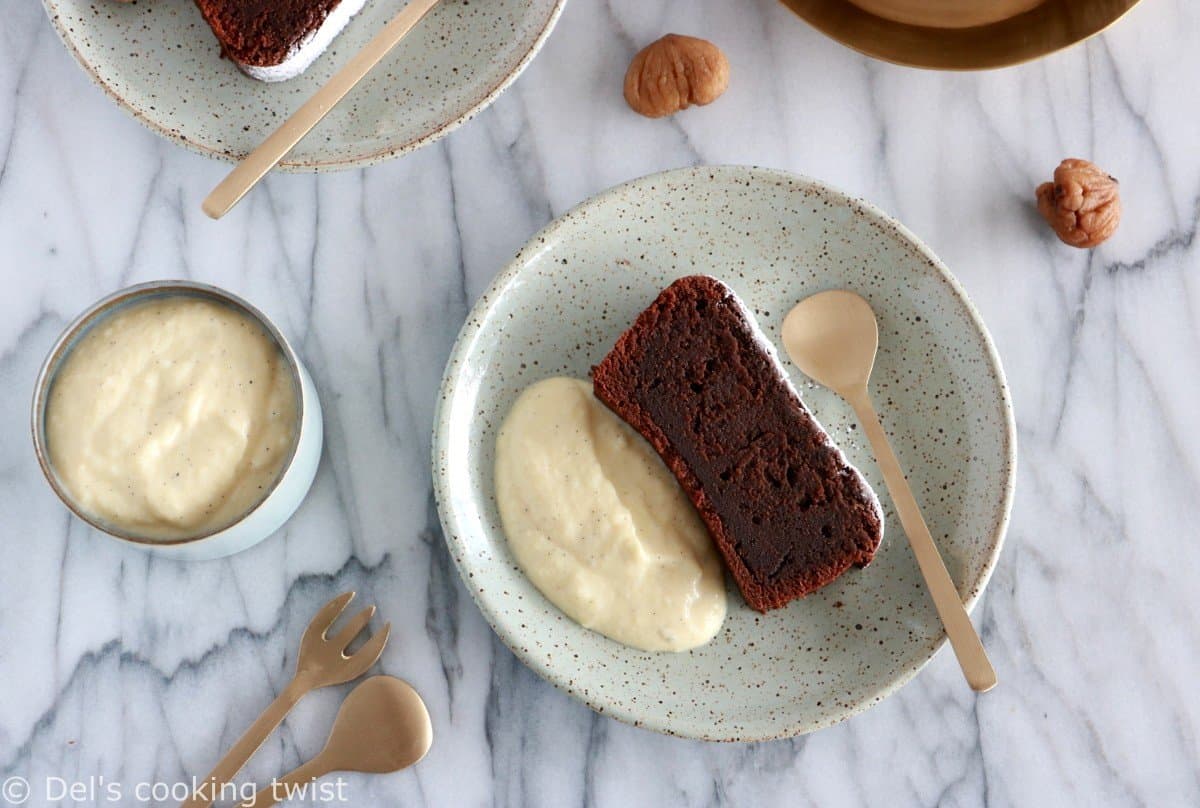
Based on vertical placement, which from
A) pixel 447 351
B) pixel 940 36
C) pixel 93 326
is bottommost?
pixel 447 351

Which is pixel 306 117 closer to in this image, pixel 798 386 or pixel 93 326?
pixel 93 326

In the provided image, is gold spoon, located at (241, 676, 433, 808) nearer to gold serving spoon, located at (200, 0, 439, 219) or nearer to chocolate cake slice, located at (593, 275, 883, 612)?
chocolate cake slice, located at (593, 275, 883, 612)

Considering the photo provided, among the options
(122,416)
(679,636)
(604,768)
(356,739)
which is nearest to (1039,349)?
(679,636)

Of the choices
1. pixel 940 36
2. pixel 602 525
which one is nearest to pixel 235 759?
pixel 602 525

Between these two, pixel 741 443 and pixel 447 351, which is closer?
pixel 741 443

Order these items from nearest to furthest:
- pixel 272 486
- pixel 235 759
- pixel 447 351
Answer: pixel 272 486
pixel 235 759
pixel 447 351

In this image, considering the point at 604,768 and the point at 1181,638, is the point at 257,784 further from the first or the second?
the point at 1181,638

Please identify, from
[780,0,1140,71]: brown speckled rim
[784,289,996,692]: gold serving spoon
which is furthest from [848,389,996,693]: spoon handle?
[780,0,1140,71]: brown speckled rim
